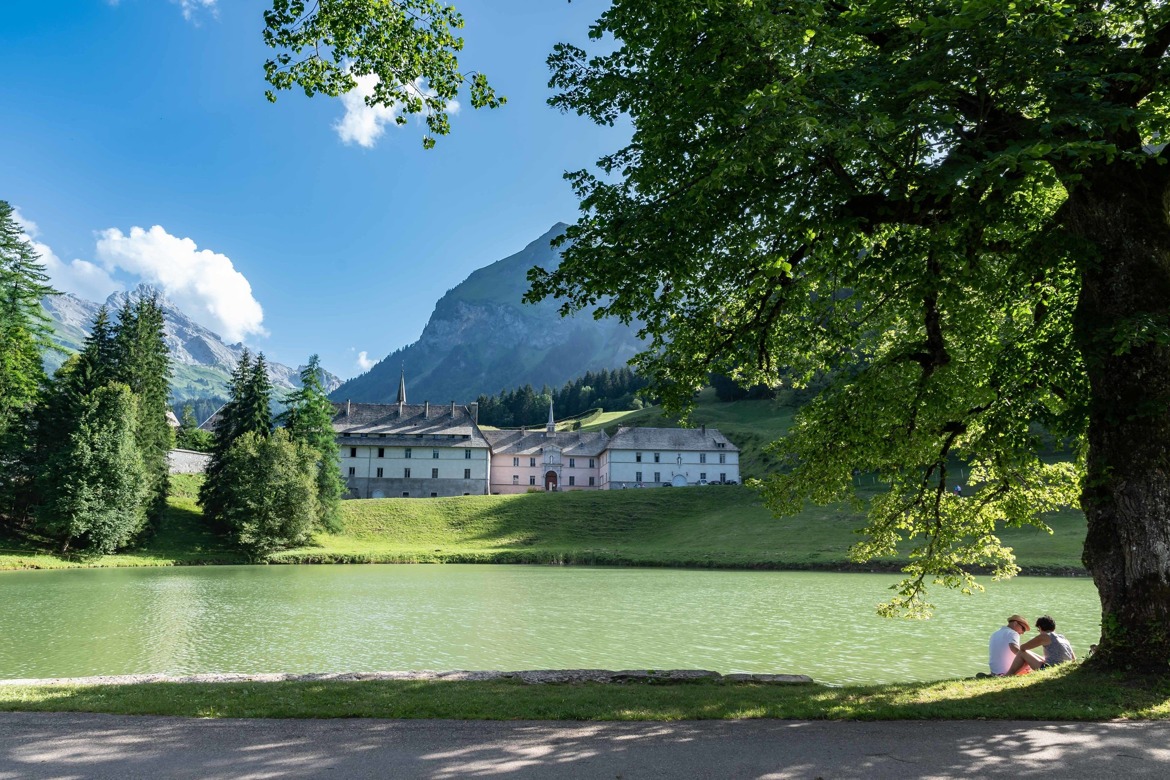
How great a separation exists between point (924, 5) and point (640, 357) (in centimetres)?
639

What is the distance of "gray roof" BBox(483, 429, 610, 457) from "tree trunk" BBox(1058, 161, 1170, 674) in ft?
326

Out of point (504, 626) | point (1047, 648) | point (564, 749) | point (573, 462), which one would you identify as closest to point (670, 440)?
point (573, 462)

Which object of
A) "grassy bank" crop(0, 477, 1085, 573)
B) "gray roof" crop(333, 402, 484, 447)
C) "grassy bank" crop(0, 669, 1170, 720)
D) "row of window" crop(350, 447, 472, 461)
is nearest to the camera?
"grassy bank" crop(0, 669, 1170, 720)

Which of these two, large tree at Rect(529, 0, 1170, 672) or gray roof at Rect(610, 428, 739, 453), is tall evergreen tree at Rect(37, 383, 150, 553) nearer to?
large tree at Rect(529, 0, 1170, 672)

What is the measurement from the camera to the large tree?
24.9 ft

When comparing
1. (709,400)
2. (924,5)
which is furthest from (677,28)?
(709,400)

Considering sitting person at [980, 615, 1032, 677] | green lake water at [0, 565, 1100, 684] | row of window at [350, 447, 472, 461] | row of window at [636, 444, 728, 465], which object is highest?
row of window at [350, 447, 472, 461]

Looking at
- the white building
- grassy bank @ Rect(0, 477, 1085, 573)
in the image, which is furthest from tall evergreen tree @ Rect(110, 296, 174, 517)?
the white building

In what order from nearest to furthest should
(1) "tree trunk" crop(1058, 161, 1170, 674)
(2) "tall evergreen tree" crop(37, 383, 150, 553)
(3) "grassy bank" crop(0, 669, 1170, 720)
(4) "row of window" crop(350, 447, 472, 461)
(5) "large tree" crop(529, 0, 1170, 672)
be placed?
(5) "large tree" crop(529, 0, 1170, 672) → (3) "grassy bank" crop(0, 669, 1170, 720) → (1) "tree trunk" crop(1058, 161, 1170, 674) → (2) "tall evergreen tree" crop(37, 383, 150, 553) → (4) "row of window" crop(350, 447, 472, 461)

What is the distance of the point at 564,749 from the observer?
6742mm

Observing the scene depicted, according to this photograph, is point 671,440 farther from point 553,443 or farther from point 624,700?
point 624,700

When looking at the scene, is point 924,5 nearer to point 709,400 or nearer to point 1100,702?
point 1100,702

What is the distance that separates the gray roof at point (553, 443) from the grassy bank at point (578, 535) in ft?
106

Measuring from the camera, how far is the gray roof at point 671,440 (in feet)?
324
